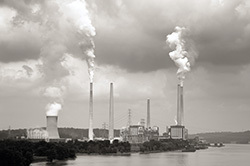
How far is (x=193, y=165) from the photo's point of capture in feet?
113

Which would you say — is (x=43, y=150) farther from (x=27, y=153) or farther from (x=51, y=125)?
(x=51, y=125)

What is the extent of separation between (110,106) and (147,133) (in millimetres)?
33311

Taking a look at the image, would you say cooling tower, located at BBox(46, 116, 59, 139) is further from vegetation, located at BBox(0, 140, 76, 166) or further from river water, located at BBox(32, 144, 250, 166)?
vegetation, located at BBox(0, 140, 76, 166)

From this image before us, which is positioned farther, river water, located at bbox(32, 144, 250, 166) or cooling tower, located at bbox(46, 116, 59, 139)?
cooling tower, located at bbox(46, 116, 59, 139)

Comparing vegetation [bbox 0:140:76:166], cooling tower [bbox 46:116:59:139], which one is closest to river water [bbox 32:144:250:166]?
vegetation [bbox 0:140:76:166]

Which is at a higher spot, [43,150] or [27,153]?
[27,153]

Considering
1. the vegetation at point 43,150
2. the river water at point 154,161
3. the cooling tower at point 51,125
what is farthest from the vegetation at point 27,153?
the cooling tower at point 51,125

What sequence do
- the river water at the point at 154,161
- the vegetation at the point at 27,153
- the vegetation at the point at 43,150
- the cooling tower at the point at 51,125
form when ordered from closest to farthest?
the vegetation at the point at 27,153
the vegetation at the point at 43,150
the river water at the point at 154,161
the cooling tower at the point at 51,125

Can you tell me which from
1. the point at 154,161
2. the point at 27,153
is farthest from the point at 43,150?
the point at 27,153

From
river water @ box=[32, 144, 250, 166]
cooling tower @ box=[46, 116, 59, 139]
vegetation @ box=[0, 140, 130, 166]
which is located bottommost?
river water @ box=[32, 144, 250, 166]

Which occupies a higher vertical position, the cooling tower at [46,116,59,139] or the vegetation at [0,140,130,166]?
the cooling tower at [46,116,59,139]

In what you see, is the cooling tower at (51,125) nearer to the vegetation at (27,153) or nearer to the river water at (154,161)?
the river water at (154,161)

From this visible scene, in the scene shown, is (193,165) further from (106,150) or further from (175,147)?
(175,147)

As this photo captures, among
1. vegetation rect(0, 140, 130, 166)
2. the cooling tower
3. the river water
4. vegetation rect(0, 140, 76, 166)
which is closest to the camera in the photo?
vegetation rect(0, 140, 76, 166)
